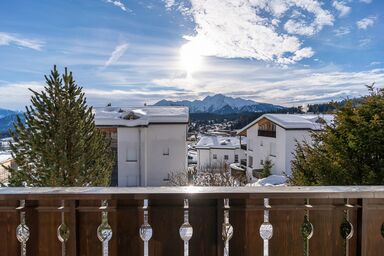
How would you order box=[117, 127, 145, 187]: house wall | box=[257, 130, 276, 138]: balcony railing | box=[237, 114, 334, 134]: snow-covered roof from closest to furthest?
1. box=[117, 127, 145, 187]: house wall
2. box=[237, 114, 334, 134]: snow-covered roof
3. box=[257, 130, 276, 138]: balcony railing

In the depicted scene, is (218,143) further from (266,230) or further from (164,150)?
(266,230)

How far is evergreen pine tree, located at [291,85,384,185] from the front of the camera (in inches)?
180

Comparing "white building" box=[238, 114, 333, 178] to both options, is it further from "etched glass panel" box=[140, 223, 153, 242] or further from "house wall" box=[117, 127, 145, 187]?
"etched glass panel" box=[140, 223, 153, 242]

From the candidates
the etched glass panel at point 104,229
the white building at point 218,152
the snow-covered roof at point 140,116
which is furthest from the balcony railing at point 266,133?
the etched glass panel at point 104,229

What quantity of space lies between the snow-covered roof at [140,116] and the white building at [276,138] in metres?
6.13

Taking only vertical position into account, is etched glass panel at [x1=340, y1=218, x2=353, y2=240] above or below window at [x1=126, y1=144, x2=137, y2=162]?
above

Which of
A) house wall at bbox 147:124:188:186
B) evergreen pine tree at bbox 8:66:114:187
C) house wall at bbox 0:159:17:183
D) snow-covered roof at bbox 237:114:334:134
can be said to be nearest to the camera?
evergreen pine tree at bbox 8:66:114:187

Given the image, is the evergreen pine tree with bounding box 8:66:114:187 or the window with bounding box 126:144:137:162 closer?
the evergreen pine tree with bounding box 8:66:114:187

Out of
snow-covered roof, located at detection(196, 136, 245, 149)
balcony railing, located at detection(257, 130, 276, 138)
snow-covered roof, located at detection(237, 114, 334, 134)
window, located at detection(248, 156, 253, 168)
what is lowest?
window, located at detection(248, 156, 253, 168)

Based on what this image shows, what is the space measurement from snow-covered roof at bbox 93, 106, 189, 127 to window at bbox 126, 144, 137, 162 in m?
1.49

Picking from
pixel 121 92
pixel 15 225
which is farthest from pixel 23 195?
pixel 121 92

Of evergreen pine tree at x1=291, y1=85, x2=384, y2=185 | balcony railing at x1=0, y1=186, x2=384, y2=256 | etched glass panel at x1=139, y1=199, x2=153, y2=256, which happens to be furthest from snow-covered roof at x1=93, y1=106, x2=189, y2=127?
etched glass panel at x1=139, y1=199, x2=153, y2=256

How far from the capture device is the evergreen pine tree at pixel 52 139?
9492 millimetres

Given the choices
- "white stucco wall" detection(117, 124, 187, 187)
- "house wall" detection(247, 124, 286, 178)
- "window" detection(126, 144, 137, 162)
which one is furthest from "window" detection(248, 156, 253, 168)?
"window" detection(126, 144, 137, 162)
